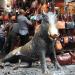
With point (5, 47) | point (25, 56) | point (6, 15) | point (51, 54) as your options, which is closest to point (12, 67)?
point (25, 56)

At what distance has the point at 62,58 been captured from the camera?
1333 centimetres

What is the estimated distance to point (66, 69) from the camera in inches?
488

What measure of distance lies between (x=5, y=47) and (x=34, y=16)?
1641 millimetres

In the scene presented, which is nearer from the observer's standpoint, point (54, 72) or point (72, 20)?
point (54, 72)

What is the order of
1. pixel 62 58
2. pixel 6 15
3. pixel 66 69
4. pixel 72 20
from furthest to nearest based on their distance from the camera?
pixel 6 15, pixel 72 20, pixel 62 58, pixel 66 69

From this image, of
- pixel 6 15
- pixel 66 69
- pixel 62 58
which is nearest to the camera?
pixel 66 69

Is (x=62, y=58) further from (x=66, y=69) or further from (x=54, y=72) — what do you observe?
(x=54, y=72)

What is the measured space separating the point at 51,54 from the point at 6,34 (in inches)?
151

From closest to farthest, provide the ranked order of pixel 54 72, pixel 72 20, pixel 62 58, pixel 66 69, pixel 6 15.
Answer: pixel 54 72 → pixel 66 69 → pixel 62 58 → pixel 72 20 → pixel 6 15

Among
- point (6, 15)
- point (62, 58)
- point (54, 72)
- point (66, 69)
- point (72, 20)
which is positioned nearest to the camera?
point (54, 72)

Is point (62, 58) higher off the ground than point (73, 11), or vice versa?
point (73, 11)

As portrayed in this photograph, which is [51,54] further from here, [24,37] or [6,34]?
[6,34]

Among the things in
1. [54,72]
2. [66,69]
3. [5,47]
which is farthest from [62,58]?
[5,47]

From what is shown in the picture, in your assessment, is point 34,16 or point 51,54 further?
point 34,16
